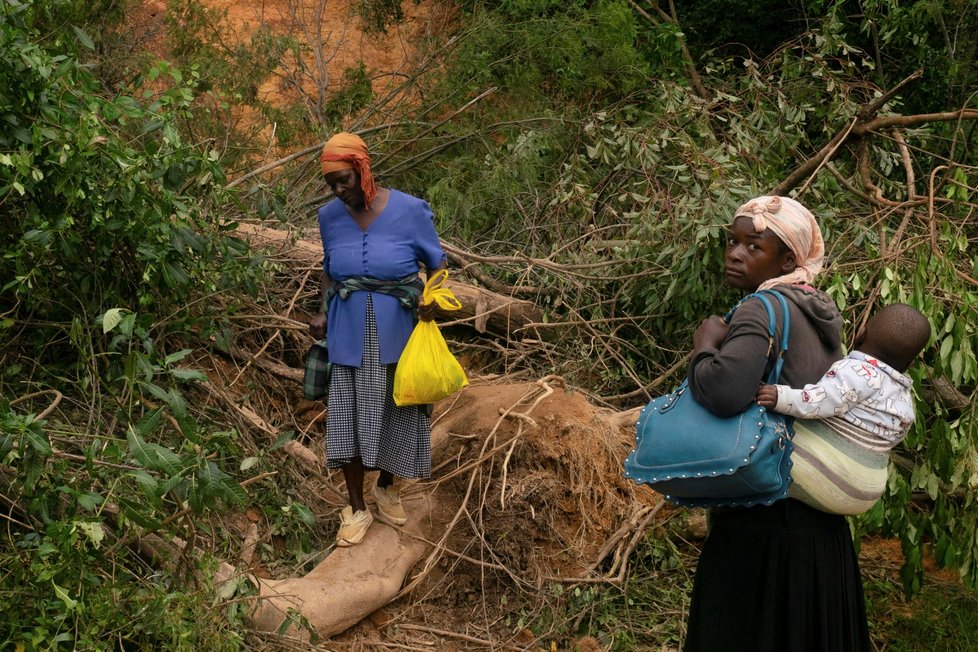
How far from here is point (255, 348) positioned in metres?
5.63

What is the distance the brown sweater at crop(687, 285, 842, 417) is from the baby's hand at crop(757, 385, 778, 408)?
0.02 meters

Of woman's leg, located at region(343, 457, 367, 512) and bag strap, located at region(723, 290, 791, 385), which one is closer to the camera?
bag strap, located at region(723, 290, 791, 385)

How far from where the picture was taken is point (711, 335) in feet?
A: 9.04

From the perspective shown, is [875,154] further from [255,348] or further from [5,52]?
[5,52]

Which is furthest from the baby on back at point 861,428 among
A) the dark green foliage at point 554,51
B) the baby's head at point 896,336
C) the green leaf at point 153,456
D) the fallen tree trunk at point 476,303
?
the dark green foliage at point 554,51

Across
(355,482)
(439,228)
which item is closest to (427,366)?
(355,482)

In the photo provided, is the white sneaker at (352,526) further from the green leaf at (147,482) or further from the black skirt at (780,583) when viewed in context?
the black skirt at (780,583)

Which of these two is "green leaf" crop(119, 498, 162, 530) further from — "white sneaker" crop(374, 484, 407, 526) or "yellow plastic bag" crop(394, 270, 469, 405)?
"white sneaker" crop(374, 484, 407, 526)

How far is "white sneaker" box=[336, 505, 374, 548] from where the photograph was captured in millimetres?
4473

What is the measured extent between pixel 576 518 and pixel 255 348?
194 centimetres

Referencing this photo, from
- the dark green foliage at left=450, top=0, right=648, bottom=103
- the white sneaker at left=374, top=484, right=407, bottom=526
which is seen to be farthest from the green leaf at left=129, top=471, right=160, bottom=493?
the dark green foliage at left=450, top=0, right=648, bottom=103

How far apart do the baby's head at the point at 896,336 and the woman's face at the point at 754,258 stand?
0.91 ft

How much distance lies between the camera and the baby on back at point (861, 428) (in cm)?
272

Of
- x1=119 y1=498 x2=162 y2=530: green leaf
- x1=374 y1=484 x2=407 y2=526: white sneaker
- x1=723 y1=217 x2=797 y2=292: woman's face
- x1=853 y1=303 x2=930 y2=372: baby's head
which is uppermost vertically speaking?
x1=723 y1=217 x2=797 y2=292: woman's face
